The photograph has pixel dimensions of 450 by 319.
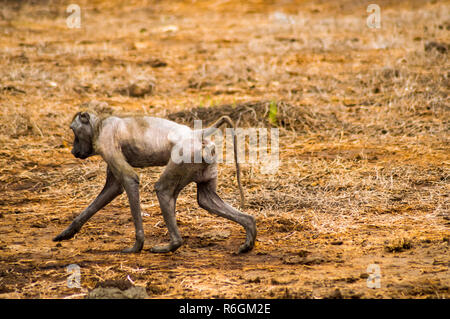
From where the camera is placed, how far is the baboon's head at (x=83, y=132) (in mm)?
4578

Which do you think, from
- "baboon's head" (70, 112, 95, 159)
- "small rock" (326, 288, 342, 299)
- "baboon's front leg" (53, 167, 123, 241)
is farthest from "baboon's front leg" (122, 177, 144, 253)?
"small rock" (326, 288, 342, 299)

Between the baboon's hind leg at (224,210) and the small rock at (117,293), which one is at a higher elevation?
the baboon's hind leg at (224,210)

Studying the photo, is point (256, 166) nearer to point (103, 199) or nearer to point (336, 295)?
point (103, 199)

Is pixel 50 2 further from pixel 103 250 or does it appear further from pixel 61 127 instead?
pixel 103 250

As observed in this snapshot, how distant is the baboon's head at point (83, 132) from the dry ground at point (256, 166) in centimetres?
77

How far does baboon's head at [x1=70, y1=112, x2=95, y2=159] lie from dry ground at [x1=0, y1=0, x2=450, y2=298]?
771 mm

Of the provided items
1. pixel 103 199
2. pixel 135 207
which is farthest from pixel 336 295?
pixel 103 199

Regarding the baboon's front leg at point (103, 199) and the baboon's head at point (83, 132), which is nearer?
the baboon's head at point (83, 132)

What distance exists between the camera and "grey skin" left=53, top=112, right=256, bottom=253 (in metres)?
4.44

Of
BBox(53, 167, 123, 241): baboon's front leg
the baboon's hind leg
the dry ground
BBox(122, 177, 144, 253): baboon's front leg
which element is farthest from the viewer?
BBox(53, 167, 123, 241): baboon's front leg

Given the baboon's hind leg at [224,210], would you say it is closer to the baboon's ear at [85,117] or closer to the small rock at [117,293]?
the baboon's ear at [85,117]

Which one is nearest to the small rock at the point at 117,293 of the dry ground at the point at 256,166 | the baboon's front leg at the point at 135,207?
the dry ground at the point at 256,166

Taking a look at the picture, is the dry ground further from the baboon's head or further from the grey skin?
the baboon's head

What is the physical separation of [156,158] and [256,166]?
240 cm
